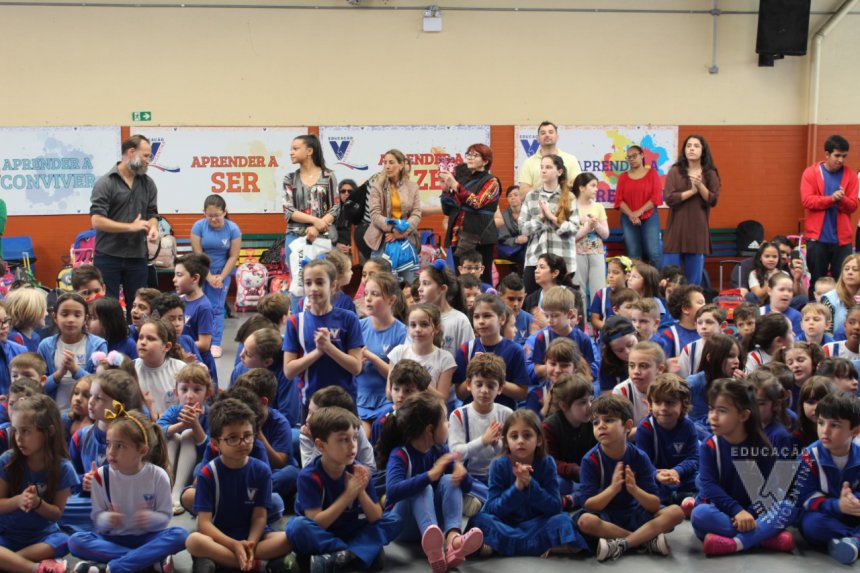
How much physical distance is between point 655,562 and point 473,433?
105 cm

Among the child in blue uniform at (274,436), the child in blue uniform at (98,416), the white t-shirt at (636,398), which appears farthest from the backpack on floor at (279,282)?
the white t-shirt at (636,398)

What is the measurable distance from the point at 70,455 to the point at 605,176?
7.88 m

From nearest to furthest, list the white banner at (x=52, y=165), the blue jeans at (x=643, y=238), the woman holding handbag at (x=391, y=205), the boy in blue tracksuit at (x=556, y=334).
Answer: the boy in blue tracksuit at (x=556, y=334) → the woman holding handbag at (x=391, y=205) → the white banner at (x=52, y=165) → the blue jeans at (x=643, y=238)

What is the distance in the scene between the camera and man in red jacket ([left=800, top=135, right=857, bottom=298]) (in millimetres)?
9141

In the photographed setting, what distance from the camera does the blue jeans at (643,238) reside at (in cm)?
1079

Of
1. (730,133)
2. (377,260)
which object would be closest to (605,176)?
(730,133)

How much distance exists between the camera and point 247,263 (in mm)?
10445

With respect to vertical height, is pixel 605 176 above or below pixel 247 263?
above

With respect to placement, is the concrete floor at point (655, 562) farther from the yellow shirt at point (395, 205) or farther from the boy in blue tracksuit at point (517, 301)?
the yellow shirt at point (395, 205)

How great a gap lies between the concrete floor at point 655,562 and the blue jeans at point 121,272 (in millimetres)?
3267

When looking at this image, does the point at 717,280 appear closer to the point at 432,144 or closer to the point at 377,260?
the point at 432,144

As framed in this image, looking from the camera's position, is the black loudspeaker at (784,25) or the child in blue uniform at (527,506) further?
the black loudspeaker at (784,25)

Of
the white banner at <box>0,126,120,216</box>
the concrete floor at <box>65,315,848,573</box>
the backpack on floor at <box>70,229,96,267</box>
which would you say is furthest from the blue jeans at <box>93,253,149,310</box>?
the white banner at <box>0,126,120,216</box>

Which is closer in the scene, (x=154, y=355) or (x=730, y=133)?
(x=154, y=355)
